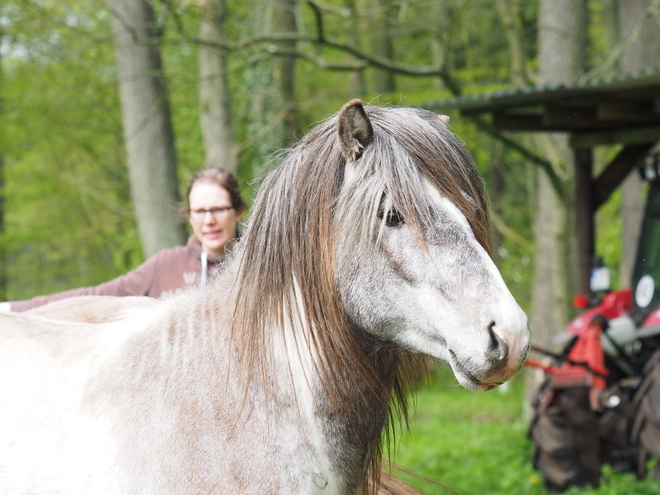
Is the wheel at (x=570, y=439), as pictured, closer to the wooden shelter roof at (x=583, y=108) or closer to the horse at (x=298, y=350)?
the wooden shelter roof at (x=583, y=108)

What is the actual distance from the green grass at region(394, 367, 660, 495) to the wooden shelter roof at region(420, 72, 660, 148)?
2.40 meters

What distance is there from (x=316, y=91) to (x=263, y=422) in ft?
42.0

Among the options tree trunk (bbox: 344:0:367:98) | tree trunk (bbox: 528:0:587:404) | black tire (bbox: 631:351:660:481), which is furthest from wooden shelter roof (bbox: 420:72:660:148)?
black tire (bbox: 631:351:660:481)

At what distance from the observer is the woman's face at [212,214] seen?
308 cm

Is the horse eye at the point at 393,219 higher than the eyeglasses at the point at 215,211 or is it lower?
higher

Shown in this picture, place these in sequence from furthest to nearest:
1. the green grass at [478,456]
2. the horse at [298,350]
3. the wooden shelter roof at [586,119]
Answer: the wooden shelter roof at [586,119] < the green grass at [478,456] < the horse at [298,350]

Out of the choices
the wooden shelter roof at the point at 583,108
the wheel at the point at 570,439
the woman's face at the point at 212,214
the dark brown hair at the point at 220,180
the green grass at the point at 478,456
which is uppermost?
the wooden shelter roof at the point at 583,108

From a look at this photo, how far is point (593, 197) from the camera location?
272 inches

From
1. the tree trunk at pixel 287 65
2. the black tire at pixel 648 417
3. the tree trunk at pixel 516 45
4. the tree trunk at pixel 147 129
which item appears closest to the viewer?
the black tire at pixel 648 417

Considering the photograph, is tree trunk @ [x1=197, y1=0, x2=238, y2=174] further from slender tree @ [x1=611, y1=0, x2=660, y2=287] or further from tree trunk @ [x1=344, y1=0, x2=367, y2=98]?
slender tree @ [x1=611, y1=0, x2=660, y2=287]

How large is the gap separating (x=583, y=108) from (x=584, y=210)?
96 centimetres

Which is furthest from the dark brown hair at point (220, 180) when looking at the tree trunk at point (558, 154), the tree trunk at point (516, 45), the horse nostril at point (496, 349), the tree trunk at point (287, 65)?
the tree trunk at point (516, 45)

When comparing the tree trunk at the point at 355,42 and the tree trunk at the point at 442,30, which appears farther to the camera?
the tree trunk at the point at 355,42

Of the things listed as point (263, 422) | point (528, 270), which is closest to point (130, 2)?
point (263, 422)
